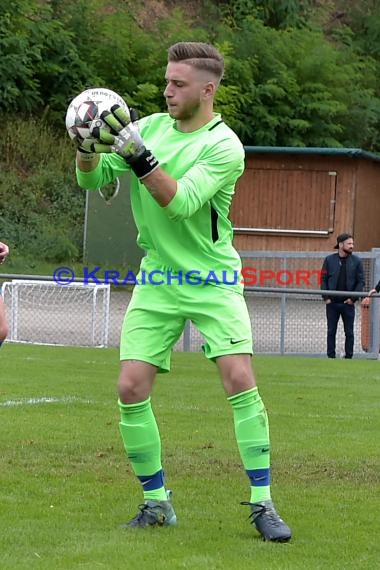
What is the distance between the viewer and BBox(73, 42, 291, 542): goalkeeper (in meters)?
5.70

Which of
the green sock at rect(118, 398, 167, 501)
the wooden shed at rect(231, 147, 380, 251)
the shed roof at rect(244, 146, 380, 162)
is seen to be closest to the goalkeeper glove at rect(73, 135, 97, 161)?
the green sock at rect(118, 398, 167, 501)

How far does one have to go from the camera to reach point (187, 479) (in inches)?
282

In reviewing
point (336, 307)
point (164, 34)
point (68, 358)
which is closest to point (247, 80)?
point (164, 34)

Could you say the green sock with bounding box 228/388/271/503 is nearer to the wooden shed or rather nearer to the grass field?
the grass field

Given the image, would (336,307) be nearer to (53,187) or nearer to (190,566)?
(190,566)

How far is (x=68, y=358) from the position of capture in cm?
1606

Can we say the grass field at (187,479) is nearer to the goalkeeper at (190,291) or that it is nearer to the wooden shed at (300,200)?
the goalkeeper at (190,291)

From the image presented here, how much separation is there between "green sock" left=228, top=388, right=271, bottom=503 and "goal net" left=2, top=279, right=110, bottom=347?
510 inches

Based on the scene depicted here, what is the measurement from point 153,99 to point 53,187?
4.35 m

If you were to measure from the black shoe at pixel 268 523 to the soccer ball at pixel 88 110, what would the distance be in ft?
6.42

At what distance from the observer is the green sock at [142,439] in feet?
19.2

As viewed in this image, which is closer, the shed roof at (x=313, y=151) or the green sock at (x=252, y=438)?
the green sock at (x=252, y=438)

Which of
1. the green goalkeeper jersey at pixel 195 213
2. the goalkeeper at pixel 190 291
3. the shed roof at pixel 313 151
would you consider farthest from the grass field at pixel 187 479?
Result: the shed roof at pixel 313 151

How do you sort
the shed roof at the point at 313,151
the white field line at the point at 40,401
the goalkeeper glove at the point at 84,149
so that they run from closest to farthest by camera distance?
the goalkeeper glove at the point at 84,149, the white field line at the point at 40,401, the shed roof at the point at 313,151
